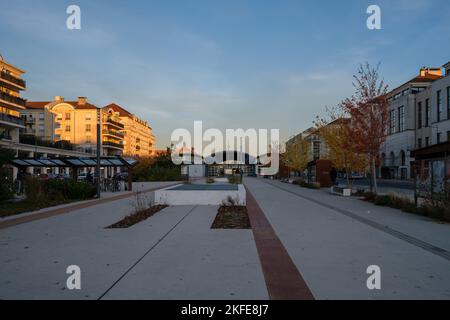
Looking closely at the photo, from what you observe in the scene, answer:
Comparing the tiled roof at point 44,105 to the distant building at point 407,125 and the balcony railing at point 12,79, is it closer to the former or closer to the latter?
the balcony railing at point 12,79

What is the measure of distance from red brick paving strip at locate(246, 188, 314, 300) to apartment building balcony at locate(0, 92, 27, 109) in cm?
5501

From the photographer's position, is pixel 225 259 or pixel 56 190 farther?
pixel 56 190

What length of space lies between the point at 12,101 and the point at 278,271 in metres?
60.1

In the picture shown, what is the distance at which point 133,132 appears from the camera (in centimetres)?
12444

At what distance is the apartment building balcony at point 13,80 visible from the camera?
2131 inches

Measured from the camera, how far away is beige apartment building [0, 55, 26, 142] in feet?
166

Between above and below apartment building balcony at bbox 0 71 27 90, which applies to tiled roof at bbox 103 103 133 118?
above

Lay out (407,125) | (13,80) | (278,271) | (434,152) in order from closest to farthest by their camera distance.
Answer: (278,271), (434,152), (13,80), (407,125)

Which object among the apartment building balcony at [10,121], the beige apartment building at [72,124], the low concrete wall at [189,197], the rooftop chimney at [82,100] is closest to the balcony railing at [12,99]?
the apartment building balcony at [10,121]

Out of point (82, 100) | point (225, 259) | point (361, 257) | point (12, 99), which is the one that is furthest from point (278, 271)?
point (82, 100)

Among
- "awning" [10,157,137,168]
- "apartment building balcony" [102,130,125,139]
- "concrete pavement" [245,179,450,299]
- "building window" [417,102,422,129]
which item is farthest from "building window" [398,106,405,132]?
"apartment building balcony" [102,130,125,139]

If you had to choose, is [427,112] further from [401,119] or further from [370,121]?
[370,121]

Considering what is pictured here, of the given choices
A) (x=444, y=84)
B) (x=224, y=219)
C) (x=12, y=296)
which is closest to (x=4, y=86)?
(x=224, y=219)

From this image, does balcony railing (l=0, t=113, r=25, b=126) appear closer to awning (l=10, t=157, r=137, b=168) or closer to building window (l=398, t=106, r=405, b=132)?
awning (l=10, t=157, r=137, b=168)
